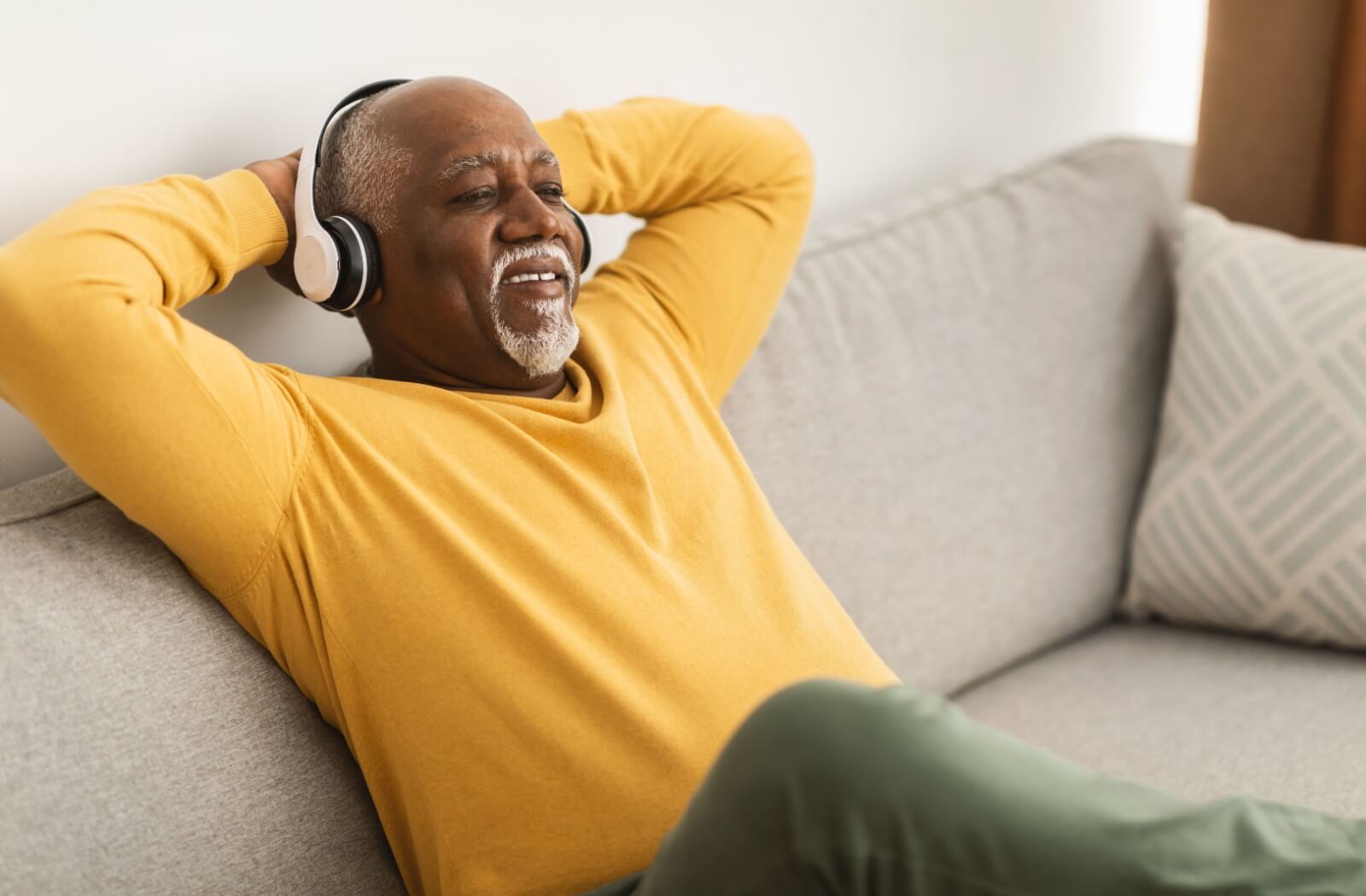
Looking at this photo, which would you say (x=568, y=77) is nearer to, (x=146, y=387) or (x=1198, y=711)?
(x=146, y=387)

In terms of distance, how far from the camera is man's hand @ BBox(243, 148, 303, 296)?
1.30 m

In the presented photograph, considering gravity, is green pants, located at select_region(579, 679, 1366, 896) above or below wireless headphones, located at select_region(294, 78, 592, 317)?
below

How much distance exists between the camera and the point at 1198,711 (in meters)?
1.62

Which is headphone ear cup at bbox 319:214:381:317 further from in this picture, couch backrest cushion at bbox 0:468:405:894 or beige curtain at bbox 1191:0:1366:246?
beige curtain at bbox 1191:0:1366:246

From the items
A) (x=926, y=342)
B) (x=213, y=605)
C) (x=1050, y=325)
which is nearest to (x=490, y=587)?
(x=213, y=605)

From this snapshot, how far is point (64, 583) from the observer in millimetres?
Answer: 1096

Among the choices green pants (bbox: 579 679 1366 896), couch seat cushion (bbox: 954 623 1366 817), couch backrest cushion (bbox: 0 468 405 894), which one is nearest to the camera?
green pants (bbox: 579 679 1366 896)

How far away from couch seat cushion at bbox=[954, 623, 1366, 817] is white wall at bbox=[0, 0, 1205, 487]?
0.79 meters

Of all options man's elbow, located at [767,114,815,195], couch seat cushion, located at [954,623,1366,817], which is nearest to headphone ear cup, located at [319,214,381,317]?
man's elbow, located at [767,114,815,195]

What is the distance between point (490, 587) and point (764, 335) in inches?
23.6

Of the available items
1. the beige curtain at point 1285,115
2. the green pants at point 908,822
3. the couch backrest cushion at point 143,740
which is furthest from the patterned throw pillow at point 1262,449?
the couch backrest cushion at point 143,740

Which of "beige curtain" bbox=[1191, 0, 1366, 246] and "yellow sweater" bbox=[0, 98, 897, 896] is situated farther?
"beige curtain" bbox=[1191, 0, 1366, 246]

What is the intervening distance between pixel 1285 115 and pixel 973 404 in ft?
3.32

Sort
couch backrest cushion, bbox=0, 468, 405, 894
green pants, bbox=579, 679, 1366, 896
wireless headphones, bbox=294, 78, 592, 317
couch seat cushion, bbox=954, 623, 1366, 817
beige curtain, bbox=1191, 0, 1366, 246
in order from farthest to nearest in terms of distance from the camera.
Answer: beige curtain, bbox=1191, 0, 1366, 246
couch seat cushion, bbox=954, 623, 1366, 817
wireless headphones, bbox=294, 78, 592, 317
couch backrest cushion, bbox=0, 468, 405, 894
green pants, bbox=579, 679, 1366, 896
